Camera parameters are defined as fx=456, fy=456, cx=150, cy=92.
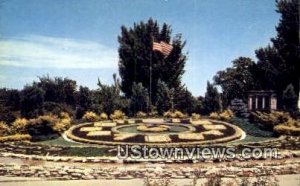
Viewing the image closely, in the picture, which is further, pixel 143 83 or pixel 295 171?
pixel 143 83

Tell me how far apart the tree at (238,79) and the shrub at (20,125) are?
503 centimetres

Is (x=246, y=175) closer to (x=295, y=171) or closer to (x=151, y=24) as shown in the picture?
(x=295, y=171)

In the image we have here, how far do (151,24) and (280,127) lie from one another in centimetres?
424

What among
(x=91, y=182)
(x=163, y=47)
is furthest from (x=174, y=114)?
(x=91, y=182)

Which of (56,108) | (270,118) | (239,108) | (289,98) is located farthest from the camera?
(239,108)

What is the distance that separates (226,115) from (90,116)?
3.76 meters

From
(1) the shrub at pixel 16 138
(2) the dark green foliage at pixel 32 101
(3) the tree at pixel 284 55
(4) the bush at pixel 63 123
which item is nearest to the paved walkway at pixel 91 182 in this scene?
(1) the shrub at pixel 16 138

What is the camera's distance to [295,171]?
410 inches

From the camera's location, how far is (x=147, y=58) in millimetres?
12102

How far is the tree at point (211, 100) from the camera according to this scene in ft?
39.1

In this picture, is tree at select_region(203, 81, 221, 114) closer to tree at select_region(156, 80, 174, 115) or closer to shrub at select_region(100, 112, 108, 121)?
tree at select_region(156, 80, 174, 115)

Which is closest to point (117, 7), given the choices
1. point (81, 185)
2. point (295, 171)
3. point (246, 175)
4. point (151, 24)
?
point (151, 24)

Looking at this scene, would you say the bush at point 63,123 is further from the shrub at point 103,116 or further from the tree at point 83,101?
the shrub at point 103,116

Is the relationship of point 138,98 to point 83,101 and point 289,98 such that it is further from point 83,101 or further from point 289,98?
point 289,98
